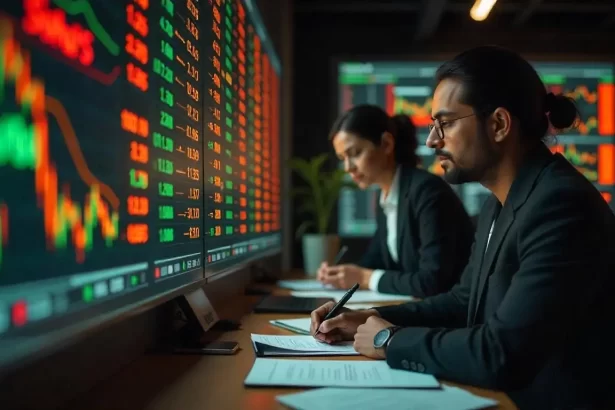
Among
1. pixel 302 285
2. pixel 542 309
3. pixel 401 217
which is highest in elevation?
pixel 401 217

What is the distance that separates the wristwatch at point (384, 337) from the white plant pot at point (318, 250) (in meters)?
1.94

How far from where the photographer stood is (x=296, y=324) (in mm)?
1324

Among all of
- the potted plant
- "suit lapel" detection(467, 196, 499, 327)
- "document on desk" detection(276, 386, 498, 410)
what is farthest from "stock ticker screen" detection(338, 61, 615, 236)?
"document on desk" detection(276, 386, 498, 410)

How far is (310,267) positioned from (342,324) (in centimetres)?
187

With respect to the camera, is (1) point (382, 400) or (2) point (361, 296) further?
(2) point (361, 296)

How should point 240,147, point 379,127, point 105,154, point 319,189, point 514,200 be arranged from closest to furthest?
point 105,154
point 514,200
point 240,147
point 379,127
point 319,189

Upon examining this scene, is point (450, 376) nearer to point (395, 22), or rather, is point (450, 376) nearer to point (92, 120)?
point (92, 120)

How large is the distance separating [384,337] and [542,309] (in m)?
0.27

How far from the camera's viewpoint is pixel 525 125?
119 centimetres

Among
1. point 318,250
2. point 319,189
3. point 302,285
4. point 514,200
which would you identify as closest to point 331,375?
point 514,200

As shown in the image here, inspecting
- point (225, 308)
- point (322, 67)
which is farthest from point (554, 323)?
point (322, 67)

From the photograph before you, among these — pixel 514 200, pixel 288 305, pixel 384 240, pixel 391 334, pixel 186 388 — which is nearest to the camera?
pixel 186 388

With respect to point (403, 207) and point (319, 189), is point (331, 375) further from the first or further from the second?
point (319, 189)

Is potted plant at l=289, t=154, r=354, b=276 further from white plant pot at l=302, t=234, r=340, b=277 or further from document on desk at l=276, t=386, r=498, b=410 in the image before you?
document on desk at l=276, t=386, r=498, b=410
